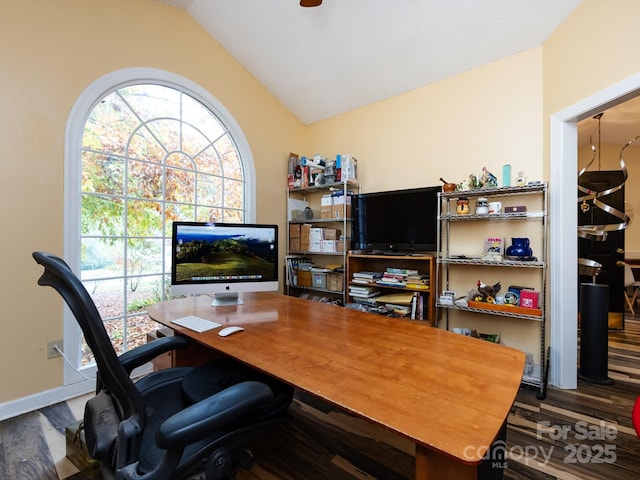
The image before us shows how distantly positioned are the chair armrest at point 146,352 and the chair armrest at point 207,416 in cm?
46

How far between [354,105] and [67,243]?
300 cm

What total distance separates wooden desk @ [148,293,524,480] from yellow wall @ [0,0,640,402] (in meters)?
1.16

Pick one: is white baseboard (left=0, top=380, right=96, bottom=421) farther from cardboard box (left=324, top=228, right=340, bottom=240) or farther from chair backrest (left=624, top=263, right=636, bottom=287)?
chair backrest (left=624, top=263, right=636, bottom=287)

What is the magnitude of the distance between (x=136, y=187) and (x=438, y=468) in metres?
2.74

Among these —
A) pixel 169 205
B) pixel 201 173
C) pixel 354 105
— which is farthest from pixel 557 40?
pixel 169 205

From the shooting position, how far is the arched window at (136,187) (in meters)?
2.17

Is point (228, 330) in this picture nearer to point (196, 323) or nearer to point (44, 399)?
point (196, 323)

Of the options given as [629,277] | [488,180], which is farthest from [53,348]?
[629,277]

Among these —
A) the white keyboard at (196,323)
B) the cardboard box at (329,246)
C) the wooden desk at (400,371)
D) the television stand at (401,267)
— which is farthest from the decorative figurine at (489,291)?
the white keyboard at (196,323)

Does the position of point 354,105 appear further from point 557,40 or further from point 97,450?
point 97,450

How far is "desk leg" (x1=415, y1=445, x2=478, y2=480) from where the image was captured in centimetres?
64

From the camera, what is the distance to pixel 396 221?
276cm

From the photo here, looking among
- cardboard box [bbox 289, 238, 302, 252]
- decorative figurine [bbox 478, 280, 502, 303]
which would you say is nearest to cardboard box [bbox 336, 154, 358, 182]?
cardboard box [bbox 289, 238, 302, 252]

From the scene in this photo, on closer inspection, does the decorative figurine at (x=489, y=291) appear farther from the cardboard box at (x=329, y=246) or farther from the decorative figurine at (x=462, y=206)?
the cardboard box at (x=329, y=246)
